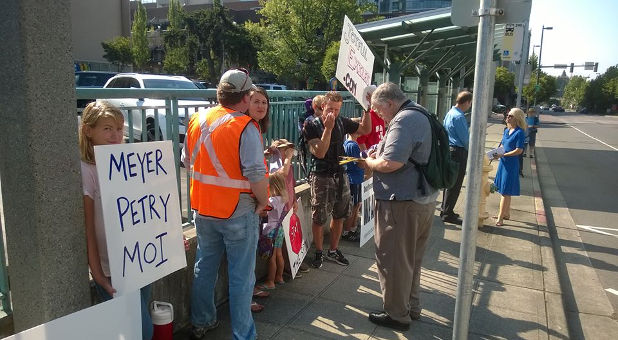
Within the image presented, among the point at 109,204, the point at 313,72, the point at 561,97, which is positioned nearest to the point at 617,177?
the point at 109,204

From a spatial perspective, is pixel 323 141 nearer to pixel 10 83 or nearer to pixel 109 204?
pixel 109 204

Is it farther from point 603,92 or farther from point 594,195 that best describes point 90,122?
point 603,92

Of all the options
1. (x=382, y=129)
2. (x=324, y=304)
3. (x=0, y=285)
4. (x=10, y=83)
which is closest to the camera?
(x=10, y=83)

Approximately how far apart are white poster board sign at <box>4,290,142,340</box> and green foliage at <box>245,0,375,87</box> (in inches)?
1150

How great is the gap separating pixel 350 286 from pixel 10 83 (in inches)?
130

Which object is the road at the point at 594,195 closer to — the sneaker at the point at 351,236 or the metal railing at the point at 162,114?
the sneaker at the point at 351,236

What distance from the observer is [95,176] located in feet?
7.63

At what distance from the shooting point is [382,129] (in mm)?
5801

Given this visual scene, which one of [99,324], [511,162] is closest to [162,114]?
[99,324]

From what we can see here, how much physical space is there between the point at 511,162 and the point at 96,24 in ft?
172

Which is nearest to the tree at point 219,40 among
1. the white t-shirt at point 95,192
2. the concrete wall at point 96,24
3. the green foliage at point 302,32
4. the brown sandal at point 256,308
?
the concrete wall at point 96,24

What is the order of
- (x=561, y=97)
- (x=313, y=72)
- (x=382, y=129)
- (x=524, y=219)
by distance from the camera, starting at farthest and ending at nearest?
(x=561, y=97) → (x=313, y=72) → (x=524, y=219) → (x=382, y=129)

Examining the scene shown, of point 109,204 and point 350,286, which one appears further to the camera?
point 350,286

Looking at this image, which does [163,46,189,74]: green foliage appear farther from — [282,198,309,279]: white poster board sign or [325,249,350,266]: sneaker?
[282,198,309,279]: white poster board sign
